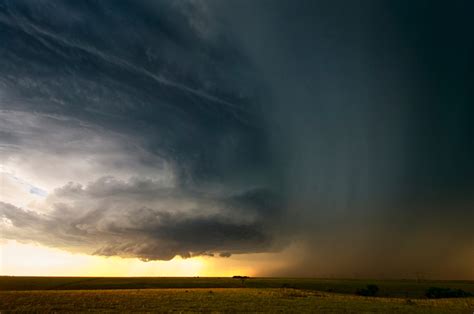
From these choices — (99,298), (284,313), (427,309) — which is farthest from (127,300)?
(427,309)

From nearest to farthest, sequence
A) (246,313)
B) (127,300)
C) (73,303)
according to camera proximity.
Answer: (246,313) < (73,303) < (127,300)

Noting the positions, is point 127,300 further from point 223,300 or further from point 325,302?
point 325,302

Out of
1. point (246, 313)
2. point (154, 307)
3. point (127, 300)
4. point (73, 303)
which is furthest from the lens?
point (127, 300)

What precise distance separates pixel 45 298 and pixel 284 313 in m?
45.0

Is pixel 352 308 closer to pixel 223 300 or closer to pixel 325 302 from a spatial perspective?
pixel 325 302

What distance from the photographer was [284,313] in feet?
171

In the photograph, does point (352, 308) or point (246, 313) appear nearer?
point (246, 313)

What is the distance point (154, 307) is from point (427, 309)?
45026 mm

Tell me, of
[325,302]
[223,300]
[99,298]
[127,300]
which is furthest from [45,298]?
[325,302]

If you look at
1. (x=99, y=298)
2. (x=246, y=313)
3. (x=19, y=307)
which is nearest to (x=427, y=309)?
(x=246, y=313)

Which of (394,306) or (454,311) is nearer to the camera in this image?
(454,311)

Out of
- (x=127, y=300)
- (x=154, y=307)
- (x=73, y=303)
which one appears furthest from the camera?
(x=127, y=300)

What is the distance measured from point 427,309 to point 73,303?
195ft

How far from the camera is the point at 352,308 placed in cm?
5875
